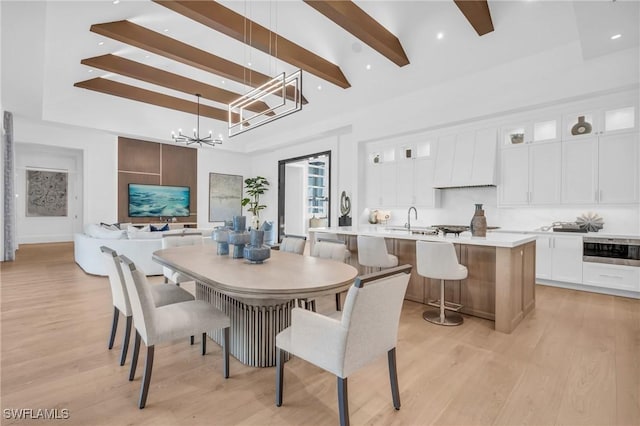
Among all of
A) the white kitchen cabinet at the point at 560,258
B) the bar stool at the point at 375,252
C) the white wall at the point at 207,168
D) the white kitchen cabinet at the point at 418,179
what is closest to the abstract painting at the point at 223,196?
the white wall at the point at 207,168

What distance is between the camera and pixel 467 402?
6.01 feet

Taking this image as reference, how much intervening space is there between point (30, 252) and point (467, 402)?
972 centimetres

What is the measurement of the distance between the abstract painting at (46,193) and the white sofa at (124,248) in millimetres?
5412

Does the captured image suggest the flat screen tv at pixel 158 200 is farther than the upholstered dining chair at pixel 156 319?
Yes

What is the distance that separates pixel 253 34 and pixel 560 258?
18.0 ft

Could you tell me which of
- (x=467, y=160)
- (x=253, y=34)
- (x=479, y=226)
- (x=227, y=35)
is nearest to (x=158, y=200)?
(x=227, y=35)

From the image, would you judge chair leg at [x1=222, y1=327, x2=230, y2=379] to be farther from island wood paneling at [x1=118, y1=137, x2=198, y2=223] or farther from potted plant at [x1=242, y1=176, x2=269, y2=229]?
potted plant at [x1=242, y1=176, x2=269, y2=229]

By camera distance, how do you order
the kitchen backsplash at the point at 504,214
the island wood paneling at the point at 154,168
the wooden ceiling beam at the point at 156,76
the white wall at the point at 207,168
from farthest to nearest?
the white wall at the point at 207,168
the island wood paneling at the point at 154,168
the wooden ceiling beam at the point at 156,76
the kitchen backsplash at the point at 504,214

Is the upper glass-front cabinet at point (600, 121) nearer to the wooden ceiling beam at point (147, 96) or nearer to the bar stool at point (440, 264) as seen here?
the bar stool at point (440, 264)

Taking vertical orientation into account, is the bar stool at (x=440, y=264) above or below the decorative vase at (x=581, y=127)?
below

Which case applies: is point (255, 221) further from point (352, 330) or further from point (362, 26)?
point (352, 330)

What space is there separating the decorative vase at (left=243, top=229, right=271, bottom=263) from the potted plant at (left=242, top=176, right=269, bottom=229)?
7527 mm

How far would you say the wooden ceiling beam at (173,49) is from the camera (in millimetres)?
4305

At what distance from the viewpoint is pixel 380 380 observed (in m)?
2.06
